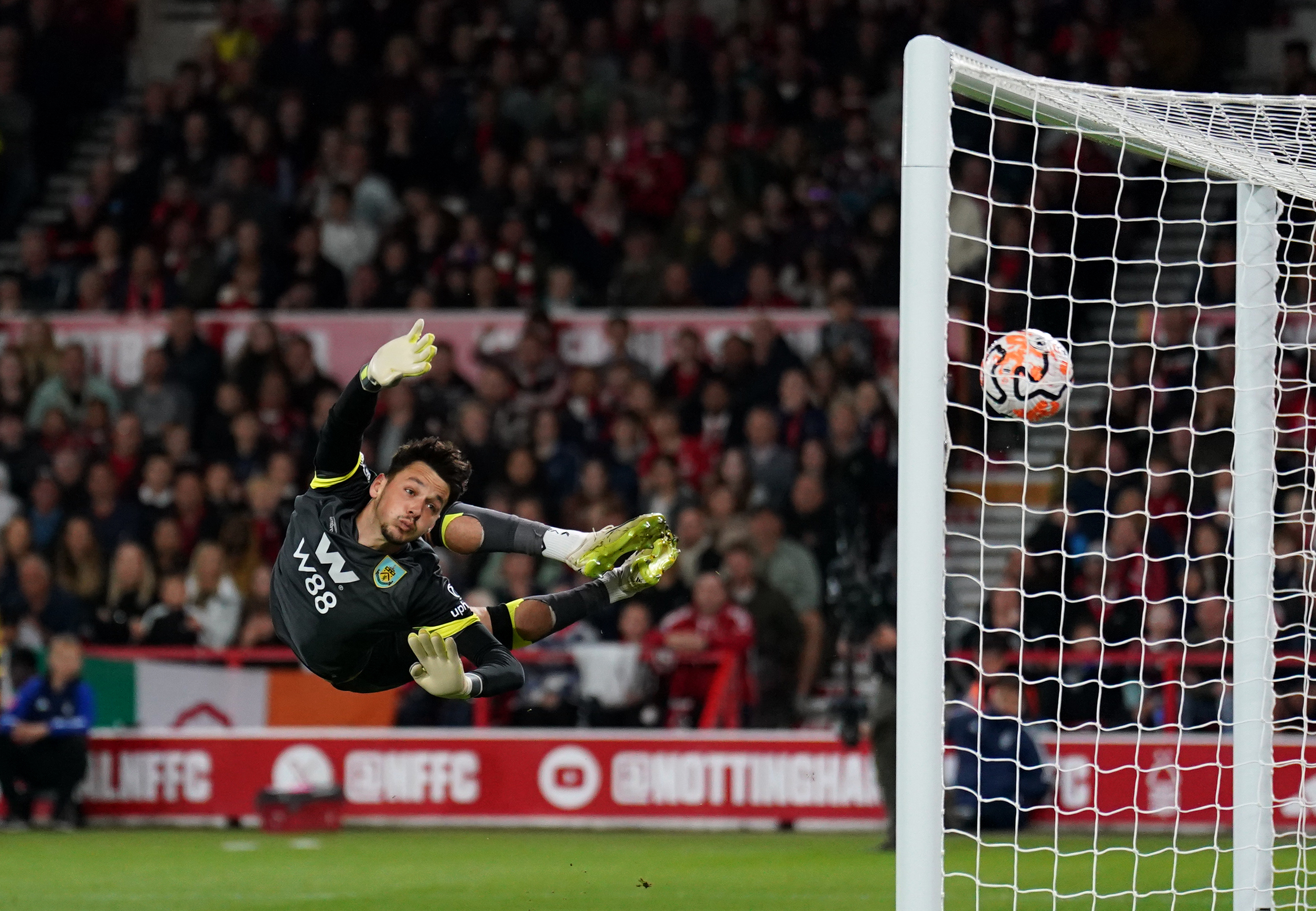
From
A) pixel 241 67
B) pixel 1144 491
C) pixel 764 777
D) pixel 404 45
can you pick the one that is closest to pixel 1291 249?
pixel 1144 491

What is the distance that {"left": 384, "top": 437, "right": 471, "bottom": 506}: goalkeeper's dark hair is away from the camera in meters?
6.63

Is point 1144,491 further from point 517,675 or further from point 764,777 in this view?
point 517,675

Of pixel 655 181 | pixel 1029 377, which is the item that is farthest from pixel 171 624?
pixel 1029 377

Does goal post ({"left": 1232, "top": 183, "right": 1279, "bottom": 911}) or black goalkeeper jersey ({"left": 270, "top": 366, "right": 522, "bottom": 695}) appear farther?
goal post ({"left": 1232, "top": 183, "right": 1279, "bottom": 911})

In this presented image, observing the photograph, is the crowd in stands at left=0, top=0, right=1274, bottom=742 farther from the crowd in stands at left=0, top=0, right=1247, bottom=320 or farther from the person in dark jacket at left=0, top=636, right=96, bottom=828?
the person in dark jacket at left=0, top=636, right=96, bottom=828

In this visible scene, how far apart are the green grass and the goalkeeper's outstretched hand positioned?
10.9ft

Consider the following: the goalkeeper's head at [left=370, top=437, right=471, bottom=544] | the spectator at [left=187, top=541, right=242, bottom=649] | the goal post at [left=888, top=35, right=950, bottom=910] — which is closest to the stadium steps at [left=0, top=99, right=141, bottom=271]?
the spectator at [left=187, top=541, right=242, bottom=649]

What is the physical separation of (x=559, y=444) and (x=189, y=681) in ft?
9.46

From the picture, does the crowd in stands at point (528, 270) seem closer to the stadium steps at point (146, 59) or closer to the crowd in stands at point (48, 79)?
the crowd in stands at point (48, 79)

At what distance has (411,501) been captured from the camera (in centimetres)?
662

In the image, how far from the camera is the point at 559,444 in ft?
41.7

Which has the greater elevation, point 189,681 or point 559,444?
point 559,444

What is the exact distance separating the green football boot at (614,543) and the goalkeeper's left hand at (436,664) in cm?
→ 107

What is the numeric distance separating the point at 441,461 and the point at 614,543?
85cm
